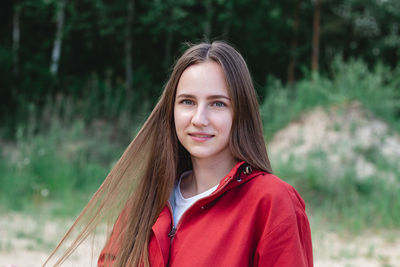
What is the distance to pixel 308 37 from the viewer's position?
49.4ft

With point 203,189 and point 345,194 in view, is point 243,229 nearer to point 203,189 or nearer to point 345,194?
point 203,189

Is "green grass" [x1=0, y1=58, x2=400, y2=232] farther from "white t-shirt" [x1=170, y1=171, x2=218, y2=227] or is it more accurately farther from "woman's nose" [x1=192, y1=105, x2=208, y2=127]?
"woman's nose" [x1=192, y1=105, x2=208, y2=127]

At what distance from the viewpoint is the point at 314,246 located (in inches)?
183

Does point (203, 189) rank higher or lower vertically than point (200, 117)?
lower

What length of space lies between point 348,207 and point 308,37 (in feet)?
34.4

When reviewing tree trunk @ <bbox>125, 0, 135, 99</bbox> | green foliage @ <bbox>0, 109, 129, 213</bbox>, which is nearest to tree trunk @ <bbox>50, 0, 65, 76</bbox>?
tree trunk @ <bbox>125, 0, 135, 99</bbox>

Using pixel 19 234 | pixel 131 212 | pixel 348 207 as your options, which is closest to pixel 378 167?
pixel 348 207

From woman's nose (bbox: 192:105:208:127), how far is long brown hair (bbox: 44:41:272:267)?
0.11 metres

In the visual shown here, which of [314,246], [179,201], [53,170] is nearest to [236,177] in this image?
[179,201]

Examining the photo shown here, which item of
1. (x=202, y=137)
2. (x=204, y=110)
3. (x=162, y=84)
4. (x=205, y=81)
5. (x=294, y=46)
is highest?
(x=294, y=46)

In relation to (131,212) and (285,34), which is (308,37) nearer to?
(285,34)

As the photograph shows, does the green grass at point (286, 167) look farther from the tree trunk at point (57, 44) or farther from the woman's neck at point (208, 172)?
the woman's neck at point (208, 172)

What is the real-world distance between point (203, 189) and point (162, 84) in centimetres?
1051

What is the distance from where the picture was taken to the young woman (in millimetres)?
1392
